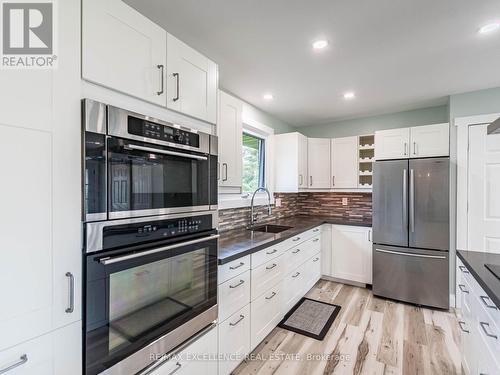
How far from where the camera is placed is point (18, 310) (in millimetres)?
809

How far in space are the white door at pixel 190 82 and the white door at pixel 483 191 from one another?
306 cm

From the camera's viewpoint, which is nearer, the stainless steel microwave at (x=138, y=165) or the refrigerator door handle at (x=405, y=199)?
the stainless steel microwave at (x=138, y=165)

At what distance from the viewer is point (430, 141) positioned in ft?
9.95

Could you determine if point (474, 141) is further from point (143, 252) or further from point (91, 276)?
point (91, 276)

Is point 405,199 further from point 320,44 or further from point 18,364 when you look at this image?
point 18,364

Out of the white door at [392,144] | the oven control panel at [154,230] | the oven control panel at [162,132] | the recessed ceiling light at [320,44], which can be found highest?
the recessed ceiling light at [320,44]

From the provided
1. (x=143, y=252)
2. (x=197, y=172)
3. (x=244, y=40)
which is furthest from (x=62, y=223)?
(x=244, y=40)

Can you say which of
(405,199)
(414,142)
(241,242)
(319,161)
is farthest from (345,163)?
(241,242)

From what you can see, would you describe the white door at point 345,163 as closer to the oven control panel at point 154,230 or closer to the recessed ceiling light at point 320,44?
the recessed ceiling light at point 320,44

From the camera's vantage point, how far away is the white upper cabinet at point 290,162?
366 cm

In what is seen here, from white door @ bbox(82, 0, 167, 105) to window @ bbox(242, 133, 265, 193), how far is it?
6.59 ft

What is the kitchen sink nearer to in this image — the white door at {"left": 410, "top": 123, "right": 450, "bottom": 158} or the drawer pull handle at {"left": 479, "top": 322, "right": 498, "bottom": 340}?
the white door at {"left": 410, "top": 123, "right": 450, "bottom": 158}

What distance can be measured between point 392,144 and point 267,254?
232 centimetres

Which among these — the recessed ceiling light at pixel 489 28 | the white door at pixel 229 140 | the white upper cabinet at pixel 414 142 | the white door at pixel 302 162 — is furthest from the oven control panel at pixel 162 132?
the white upper cabinet at pixel 414 142
